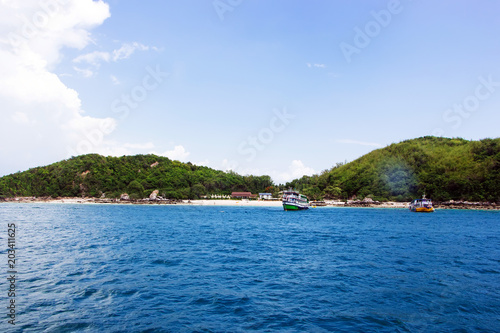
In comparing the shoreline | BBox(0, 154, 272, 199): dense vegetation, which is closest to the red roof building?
BBox(0, 154, 272, 199): dense vegetation

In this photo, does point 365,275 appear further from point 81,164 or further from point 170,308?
point 81,164

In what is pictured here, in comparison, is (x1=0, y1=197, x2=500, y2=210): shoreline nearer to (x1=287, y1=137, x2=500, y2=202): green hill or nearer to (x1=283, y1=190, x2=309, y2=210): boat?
(x1=287, y1=137, x2=500, y2=202): green hill

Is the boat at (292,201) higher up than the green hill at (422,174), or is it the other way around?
the green hill at (422,174)

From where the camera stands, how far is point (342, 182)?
5768 inches

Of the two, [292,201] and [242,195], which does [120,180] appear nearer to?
[242,195]

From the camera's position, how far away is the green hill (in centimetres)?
10969

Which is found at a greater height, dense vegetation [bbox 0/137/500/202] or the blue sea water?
dense vegetation [bbox 0/137/500/202]

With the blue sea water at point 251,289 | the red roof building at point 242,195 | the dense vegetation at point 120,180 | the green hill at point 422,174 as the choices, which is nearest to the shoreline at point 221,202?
the green hill at point 422,174

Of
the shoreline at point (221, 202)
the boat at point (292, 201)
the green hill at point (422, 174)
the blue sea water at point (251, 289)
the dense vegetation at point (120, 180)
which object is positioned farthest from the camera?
the dense vegetation at point (120, 180)

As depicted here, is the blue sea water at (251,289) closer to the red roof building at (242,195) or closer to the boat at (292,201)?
the boat at (292,201)

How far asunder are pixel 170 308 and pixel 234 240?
17.6 metres

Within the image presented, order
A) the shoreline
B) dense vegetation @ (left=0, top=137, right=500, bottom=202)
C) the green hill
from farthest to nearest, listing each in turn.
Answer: the shoreline → dense vegetation @ (left=0, top=137, right=500, bottom=202) → the green hill

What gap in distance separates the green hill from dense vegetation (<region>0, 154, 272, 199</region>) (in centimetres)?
4071

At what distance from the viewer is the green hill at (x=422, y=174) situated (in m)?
110
